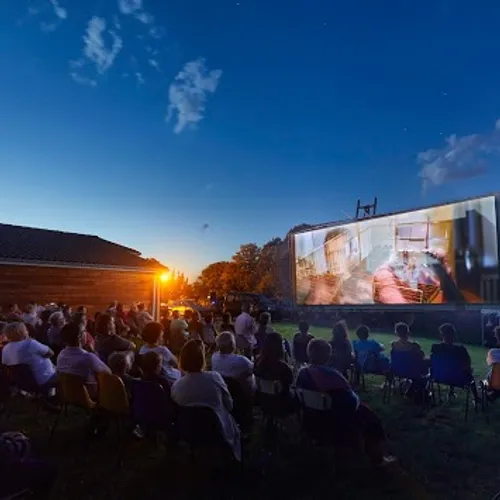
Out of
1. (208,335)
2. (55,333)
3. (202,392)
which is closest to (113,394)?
(202,392)

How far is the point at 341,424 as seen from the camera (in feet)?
12.3

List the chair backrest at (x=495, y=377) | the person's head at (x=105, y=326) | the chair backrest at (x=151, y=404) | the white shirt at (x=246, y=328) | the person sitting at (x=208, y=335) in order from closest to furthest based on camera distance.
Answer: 1. the chair backrest at (x=151, y=404)
2. the chair backrest at (x=495, y=377)
3. the person's head at (x=105, y=326)
4. the white shirt at (x=246, y=328)
5. the person sitting at (x=208, y=335)

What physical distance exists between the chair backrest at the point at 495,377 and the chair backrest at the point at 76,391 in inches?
190

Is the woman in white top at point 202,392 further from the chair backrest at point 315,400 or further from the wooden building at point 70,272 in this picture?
the wooden building at point 70,272

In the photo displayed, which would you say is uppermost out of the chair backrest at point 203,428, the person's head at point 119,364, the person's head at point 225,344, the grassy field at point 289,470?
the person's head at point 225,344

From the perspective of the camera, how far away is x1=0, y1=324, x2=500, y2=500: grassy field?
361 centimetres

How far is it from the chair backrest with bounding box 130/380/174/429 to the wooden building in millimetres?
14008

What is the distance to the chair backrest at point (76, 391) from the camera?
178 inches

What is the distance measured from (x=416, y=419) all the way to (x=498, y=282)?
38.2 feet

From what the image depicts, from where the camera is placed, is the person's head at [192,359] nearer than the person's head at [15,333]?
Yes

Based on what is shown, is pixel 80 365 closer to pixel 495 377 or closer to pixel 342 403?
pixel 342 403

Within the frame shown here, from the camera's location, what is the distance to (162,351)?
197 inches

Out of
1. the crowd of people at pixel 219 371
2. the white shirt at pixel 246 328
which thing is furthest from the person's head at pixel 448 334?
the white shirt at pixel 246 328

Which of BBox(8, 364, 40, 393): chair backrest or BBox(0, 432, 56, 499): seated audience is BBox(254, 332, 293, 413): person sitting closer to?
BBox(0, 432, 56, 499): seated audience
